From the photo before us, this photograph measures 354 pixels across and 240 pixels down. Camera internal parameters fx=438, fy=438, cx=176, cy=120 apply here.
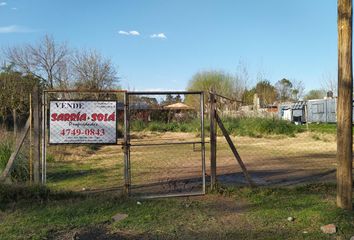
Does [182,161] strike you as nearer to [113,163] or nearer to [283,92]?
[113,163]

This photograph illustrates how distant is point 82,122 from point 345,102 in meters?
4.89

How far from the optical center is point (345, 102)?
737 centimetres

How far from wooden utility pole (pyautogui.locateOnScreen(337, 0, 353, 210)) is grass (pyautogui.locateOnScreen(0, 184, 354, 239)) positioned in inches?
15.5

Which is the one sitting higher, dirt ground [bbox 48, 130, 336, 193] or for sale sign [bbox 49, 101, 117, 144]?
for sale sign [bbox 49, 101, 117, 144]

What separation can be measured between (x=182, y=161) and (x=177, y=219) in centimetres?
806

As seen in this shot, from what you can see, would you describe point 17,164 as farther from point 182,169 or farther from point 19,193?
point 182,169

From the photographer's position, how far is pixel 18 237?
6266 millimetres

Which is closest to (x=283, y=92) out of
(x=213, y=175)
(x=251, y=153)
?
(x=251, y=153)

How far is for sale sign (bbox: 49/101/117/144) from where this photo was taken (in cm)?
863

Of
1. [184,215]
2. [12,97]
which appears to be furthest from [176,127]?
[184,215]

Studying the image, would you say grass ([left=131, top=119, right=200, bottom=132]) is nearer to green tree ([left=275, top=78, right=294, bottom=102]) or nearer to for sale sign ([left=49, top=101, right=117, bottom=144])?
for sale sign ([left=49, top=101, right=117, bottom=144])

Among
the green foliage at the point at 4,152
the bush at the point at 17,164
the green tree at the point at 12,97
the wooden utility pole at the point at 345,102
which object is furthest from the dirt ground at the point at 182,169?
the green tree at the point at 12,97

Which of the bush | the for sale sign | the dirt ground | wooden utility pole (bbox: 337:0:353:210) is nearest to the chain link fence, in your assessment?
the dirt ground

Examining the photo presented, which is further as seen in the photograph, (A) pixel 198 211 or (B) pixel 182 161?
(B) pixel 182 161
